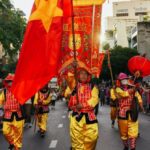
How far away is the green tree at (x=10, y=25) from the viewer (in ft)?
118

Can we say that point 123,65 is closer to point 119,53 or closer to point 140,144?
point 119,53

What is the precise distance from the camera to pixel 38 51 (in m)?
8.30

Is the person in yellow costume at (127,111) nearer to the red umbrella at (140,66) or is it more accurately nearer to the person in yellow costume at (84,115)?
the red umbrella at (140,66)

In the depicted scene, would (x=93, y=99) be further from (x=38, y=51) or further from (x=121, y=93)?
(x=121, y=93)

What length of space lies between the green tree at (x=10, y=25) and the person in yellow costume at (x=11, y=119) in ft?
77.4

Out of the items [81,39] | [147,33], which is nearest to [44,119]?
[81,39]

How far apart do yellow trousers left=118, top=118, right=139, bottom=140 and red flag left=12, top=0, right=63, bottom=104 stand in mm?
4198

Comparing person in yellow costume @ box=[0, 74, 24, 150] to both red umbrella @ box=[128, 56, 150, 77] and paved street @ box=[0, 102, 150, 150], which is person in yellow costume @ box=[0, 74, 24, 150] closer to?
paved street @ box=[0, 102, 150, 150]

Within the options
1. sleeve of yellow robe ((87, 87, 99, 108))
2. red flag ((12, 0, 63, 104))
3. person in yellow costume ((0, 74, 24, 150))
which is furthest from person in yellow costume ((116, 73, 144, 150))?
red flag ((12, 0, 63, 104))

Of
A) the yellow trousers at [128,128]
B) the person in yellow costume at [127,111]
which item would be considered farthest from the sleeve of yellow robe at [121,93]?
the yellow trousers at [128,128]

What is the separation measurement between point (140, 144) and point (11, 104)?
13.2 feet

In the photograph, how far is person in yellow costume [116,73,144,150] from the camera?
12.1 m

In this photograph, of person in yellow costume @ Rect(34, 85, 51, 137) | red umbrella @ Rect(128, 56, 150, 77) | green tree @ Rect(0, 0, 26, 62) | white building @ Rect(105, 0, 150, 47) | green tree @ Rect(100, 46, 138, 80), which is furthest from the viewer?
white building @ Rect(105, 0, 150, 47)

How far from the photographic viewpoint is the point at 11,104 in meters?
12.2
